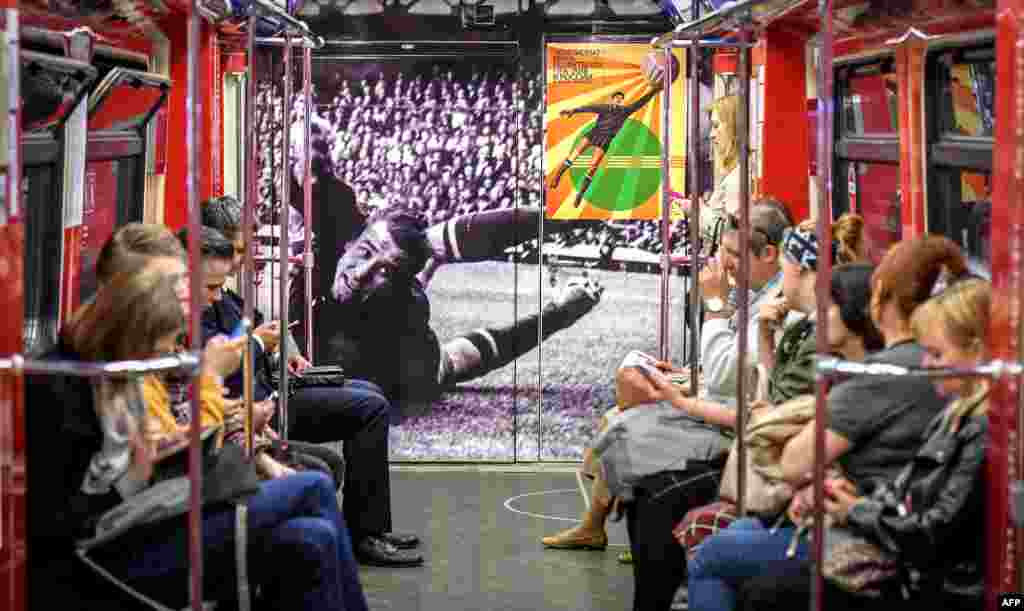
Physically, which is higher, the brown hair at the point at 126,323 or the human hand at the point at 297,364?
the brown hair at the point at 126,323

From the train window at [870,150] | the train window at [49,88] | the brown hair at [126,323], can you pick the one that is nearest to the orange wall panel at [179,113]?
the train window at [49,88]

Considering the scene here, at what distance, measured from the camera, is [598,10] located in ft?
23.4

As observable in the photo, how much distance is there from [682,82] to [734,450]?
356 cm

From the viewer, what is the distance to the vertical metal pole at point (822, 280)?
2980mm

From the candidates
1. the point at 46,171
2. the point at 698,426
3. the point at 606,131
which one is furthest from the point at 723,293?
the point at 606,131

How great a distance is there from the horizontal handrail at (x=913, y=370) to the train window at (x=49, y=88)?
1.69 metres

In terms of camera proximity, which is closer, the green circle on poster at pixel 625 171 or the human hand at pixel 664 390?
the human hand at pixel 664 390

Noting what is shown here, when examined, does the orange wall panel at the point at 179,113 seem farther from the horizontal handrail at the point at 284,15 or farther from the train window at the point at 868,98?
the train window at the point at 868,98

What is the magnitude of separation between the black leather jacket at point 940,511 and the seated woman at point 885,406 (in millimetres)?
41

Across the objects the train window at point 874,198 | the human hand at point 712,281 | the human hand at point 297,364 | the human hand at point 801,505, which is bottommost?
the human hand at point 801,505

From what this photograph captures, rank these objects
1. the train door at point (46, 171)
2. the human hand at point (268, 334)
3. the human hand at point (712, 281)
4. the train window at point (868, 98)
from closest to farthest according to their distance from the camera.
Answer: the train door at point (46, 171), the train window at point (868, 98), the human hand at point (712, 281), the human hand at point (268, 334)

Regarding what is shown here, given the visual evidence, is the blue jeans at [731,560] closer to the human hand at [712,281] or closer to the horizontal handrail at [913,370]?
the horizontal handrail at [913,370]

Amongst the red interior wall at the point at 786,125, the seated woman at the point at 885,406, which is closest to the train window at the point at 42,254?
the seated woman at the point at 885,406

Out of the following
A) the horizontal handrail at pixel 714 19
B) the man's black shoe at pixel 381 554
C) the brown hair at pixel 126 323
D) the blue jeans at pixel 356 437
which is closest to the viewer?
the brown hair at pixel 126 323
